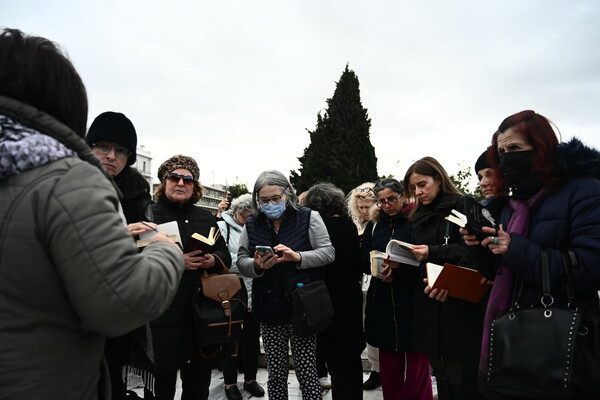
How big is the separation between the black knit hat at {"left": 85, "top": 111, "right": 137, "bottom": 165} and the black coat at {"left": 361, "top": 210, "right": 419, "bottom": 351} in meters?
2.26

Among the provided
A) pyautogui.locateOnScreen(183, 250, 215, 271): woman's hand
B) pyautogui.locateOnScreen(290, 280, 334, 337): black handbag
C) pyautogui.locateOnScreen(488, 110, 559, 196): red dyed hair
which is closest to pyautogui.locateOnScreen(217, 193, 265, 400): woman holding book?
pyautogui.locateOnScreen(183, 250, 215, 271): woman's hand

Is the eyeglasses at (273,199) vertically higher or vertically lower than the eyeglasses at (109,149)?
lower

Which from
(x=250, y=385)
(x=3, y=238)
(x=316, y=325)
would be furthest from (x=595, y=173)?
(x=250, y=385)

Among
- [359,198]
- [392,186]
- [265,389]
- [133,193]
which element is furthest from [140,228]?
[359,198]

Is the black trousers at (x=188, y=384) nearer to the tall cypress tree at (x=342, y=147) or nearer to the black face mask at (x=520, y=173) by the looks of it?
the black face mask at (x=520, y=173)

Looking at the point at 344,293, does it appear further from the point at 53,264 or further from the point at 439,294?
the point at 53,264

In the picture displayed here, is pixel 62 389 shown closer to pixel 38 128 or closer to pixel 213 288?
pixel 38 128

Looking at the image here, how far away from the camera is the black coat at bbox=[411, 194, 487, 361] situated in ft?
9.60

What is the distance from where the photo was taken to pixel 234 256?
5.18 metres

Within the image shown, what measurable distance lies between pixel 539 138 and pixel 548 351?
40.9 inches

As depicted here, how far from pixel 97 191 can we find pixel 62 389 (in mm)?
602

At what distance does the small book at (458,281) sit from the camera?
2746 mm

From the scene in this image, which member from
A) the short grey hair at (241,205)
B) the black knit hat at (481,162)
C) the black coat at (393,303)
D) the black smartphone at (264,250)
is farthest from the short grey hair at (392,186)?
the short grey hair at (241,205)

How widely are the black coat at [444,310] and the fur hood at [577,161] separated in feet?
3.49
